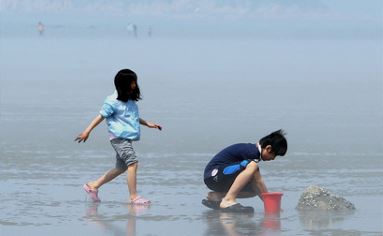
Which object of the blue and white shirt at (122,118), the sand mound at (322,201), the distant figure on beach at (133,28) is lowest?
the sand mound at (322,201)

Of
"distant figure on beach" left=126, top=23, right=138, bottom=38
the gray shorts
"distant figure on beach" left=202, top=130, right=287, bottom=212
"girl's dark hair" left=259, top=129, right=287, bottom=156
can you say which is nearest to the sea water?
"distant figure on beach" left=202, top=130, right=287, bottom=212

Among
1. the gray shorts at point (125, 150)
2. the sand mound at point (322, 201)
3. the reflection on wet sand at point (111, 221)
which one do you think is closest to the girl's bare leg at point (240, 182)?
the sand mound at point (322, 201)

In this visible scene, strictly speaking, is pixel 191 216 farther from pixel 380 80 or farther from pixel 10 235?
pixel 380 80

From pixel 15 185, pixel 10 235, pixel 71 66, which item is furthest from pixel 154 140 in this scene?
pixel 71 66

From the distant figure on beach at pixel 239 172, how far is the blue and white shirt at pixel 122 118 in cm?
61

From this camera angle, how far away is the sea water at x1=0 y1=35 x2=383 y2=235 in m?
8.79

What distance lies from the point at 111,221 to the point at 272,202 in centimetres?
112

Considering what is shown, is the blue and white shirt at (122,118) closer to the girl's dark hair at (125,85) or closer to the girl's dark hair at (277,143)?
the girl's dark hair at (125,85)

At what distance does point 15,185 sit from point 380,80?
51.5ft

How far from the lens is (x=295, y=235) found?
8.29 meters

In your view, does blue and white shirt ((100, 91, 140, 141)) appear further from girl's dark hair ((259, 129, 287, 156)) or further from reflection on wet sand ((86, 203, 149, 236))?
girl's dark hair ((259, 129, 287, 156))

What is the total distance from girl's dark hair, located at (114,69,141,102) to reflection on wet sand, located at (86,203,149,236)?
0.77 m

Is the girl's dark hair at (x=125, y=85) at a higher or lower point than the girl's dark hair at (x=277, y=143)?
higher

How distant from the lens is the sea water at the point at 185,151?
8789 mm
